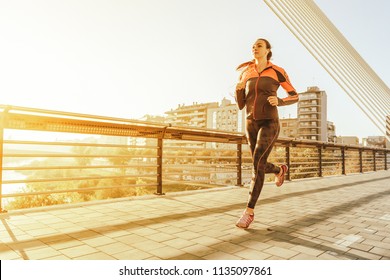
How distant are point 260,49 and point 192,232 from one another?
1.95 m

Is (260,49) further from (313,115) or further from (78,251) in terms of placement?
(313,115)

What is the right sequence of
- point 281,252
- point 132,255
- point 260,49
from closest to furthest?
point 132,255 → point 281,252 → point 260,49

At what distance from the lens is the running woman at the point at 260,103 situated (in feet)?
9.81

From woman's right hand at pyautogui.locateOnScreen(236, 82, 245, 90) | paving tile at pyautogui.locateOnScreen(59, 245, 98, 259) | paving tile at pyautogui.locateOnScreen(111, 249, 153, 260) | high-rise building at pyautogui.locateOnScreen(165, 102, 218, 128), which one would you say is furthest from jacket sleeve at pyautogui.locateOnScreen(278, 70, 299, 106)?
high-rise building at pyautogui.locateOnScreen(165, 102, 218, 128)

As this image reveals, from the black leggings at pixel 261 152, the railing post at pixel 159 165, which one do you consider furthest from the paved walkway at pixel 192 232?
the railing post at pixel 159 165

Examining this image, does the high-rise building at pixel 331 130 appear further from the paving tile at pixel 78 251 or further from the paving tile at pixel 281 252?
the paving tile at pixel 78 251

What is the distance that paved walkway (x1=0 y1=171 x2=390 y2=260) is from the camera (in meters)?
2.11

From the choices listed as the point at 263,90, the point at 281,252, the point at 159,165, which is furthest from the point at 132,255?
the point at 159,165

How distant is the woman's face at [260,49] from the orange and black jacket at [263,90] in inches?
4.4

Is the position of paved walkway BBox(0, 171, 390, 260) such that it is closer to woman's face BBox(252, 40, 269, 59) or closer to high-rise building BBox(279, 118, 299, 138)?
woman's face BBox(252, 40, 269, 59)

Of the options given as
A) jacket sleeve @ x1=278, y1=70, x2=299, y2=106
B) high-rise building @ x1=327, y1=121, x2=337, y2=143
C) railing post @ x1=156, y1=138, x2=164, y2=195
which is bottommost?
railing post @ x1=156, y1=138, x2=164, y2=195

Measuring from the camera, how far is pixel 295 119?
9169cm

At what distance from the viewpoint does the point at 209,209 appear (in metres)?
Result: 3.82
